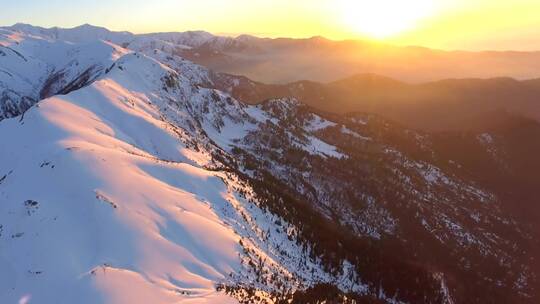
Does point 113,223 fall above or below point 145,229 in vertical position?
above

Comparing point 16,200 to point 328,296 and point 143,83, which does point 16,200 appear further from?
point 143,83

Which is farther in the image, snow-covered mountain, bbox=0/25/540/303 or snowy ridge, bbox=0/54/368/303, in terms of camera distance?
snow-covered mountain, bbox=0/25/540/303

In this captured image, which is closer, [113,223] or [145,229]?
[113,223]

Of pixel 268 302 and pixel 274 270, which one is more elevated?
pixel 268 302

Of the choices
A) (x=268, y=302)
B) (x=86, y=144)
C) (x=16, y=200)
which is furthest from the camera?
(x=86, y=144)

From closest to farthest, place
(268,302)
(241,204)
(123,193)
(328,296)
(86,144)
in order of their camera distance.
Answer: (268,302) → (123,193) → (328,296) → (86,144) → (241,204)

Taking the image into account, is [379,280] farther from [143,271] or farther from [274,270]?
[143,271]

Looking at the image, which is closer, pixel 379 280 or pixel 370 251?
pixel 379 280

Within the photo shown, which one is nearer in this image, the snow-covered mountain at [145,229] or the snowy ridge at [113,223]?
the snowy ridge at [113,223]

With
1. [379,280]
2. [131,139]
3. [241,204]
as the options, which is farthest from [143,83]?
[379,280]

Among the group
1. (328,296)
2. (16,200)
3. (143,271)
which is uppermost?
(16,200)
